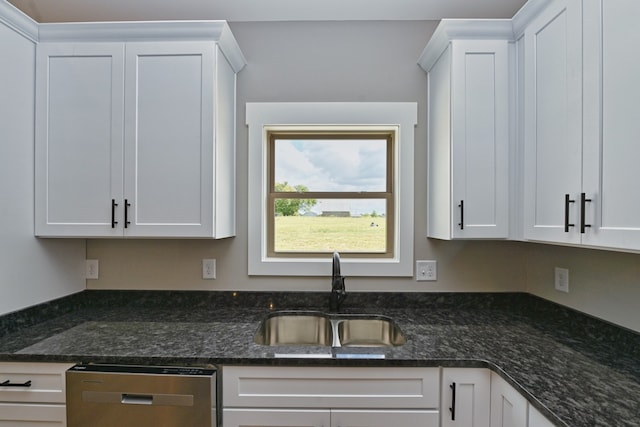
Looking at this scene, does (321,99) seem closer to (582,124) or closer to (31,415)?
(582,124)

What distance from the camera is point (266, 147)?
2033 mm

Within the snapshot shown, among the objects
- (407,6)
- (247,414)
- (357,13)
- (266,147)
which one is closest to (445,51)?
(407,6)

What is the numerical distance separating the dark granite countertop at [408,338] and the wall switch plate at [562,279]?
102 millimetres

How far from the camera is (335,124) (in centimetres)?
192

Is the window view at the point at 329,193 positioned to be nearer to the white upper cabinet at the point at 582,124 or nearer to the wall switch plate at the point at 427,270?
the wall switch plate at the point at 427,270

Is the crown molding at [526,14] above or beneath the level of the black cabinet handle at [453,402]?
above

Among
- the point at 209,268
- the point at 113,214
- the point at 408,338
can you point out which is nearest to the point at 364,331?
the point at 408,338

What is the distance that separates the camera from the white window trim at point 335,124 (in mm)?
1910

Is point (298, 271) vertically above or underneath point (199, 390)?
above

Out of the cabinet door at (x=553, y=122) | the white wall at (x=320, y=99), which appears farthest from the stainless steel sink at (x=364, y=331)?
the cabinet door at (x=553, y=122)

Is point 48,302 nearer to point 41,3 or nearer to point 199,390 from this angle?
point 199,390

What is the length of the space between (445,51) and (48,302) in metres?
2.46

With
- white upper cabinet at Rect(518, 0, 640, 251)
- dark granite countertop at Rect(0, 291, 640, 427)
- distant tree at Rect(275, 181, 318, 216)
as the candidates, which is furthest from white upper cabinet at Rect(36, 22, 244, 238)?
white upper cabinet at Rect(518, 0, 640, 251)

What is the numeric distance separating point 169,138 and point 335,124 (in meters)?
0.92
